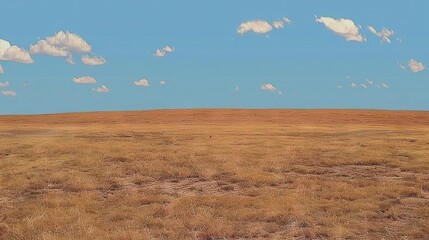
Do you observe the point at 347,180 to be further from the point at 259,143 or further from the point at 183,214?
the point at 259,143

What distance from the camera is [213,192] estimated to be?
22.6 metres

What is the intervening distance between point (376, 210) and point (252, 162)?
11886mm

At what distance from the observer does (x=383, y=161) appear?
3067 cm

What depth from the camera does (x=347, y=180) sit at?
2481 cm

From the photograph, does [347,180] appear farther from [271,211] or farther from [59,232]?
[59,232]

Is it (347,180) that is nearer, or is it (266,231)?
(266,231)

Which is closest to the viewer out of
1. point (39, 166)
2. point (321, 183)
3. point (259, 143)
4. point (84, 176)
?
point (321, 183)

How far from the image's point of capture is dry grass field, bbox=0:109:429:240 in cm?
1647

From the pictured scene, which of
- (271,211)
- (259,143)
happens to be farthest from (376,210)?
(259,143)

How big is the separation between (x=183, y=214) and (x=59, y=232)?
13.4 feet

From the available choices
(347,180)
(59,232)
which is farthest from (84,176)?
(347,180)

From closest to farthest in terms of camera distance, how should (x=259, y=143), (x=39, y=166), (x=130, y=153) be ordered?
(x=39, y=166) < (x=130, y=153) < (x=259, y=143)

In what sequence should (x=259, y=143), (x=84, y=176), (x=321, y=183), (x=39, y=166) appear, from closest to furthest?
1. (x=321, y=183)
2. (x=84, y=176)
3. (x=39, y=166)
4. (x=259, y=143)

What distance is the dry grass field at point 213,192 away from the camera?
16.5 meters
